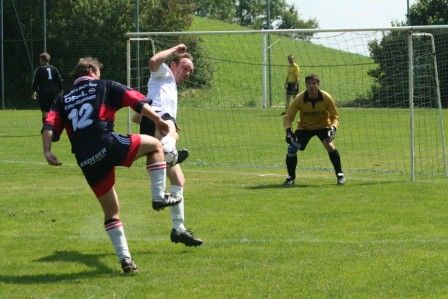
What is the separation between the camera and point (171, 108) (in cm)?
1051

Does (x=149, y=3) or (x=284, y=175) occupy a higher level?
(x=149, y=3)

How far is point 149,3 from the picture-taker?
41.8m

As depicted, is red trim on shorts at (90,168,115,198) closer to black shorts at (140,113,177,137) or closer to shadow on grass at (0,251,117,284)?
shadow on grass at (0,251,117,284)

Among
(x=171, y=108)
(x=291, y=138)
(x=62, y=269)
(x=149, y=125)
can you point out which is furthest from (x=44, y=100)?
(x=62, y=269)

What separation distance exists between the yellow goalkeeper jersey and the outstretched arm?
549 cm

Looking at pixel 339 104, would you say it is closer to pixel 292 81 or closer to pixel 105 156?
pixel 292 81

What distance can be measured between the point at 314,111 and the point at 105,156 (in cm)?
753

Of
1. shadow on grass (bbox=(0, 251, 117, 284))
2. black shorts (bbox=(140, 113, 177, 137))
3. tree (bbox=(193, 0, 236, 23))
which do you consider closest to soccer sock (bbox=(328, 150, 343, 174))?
black shorts (bbox=(140, 113, 177, 137))

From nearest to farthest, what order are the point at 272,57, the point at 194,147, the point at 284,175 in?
the point at 284,175 < the point at 194,147 < the point at 272,57

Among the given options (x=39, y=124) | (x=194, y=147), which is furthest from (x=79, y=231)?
(x=39, y=124)

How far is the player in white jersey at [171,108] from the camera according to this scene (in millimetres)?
9812

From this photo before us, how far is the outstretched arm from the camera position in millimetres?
10094

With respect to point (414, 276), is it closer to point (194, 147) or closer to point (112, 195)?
point (112, 195)

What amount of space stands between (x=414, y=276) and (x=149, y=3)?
3450 centimetres
